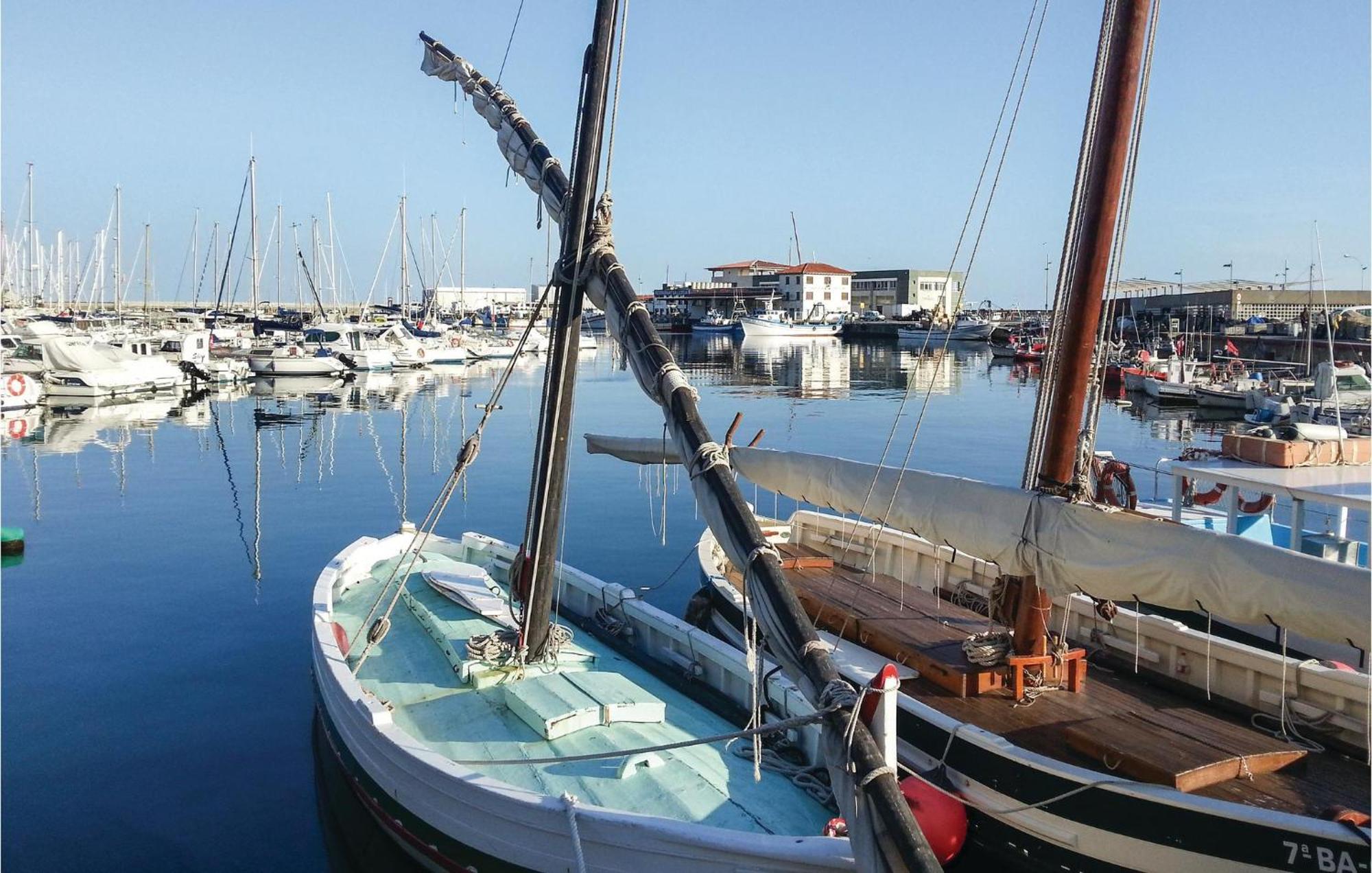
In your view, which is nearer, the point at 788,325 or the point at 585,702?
the point at 585,702

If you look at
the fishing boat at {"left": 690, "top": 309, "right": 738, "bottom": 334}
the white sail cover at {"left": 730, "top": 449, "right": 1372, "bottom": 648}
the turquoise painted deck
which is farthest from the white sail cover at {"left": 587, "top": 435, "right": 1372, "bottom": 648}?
the fishing boat at {"left": 690, "top": 309, "right": 738, "bottom": 334}

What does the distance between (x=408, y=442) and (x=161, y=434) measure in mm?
11514

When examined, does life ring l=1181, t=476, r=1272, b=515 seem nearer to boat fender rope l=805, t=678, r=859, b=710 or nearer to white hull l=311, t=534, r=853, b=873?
white hull l=311, t=534, r=853, b=873

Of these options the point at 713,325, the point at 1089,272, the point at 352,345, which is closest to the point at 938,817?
the point at 1089,272

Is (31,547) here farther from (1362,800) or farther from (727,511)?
(1362,800)

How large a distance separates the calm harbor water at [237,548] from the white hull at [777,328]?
69.3 m

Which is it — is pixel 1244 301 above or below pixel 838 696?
above

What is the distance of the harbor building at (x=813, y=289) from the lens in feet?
500

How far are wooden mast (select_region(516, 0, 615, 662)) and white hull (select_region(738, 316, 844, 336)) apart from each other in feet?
395

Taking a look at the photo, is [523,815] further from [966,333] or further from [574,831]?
[966,333]

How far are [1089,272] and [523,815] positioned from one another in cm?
805

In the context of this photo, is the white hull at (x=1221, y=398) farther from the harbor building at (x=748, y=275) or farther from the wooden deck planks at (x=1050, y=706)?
the harbor building at (x=748, y=275)

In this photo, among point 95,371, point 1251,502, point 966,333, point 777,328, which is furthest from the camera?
point 966,333

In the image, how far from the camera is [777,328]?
130750mm
